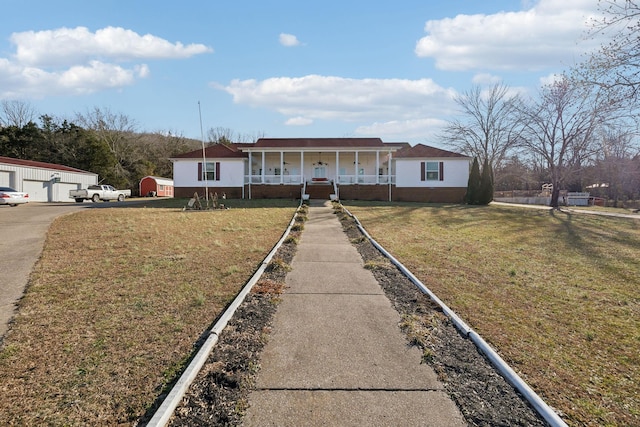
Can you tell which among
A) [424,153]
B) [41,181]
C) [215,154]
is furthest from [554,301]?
[41,181]

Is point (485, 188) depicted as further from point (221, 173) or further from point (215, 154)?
point (215, 154)

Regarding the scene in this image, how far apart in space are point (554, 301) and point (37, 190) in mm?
35161

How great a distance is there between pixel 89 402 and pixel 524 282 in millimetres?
6384

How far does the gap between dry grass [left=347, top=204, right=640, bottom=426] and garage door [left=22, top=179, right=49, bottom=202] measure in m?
28.9

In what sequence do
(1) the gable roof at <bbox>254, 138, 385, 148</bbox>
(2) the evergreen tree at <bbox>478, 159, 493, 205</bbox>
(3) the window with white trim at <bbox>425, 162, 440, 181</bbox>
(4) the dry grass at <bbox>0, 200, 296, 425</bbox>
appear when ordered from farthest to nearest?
(1) the gable roof at <bbox>254, 138, 385, 148</bbox>, (3) the window with white trim at <bbox>425, 162, 440, 181</bbox>, (2) the evergreen tree at <bbox>478, 159, 493, 205</bbox>, (4) the dry grass at <bbox>0, 200, 296, 425</bbox>

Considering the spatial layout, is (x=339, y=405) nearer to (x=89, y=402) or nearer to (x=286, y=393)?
(x=286, y=393)

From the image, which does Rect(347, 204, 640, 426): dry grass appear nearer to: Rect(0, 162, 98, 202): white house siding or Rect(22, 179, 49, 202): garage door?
Rect(0, 162, 98, 202): white house siding

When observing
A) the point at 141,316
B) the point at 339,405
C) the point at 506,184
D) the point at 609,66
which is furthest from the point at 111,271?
the point at 506,184

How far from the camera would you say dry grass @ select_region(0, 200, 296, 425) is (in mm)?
2664

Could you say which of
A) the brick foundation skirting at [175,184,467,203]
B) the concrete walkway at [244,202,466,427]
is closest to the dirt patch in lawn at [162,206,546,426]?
the concrete walkway at [244,202,466,427]

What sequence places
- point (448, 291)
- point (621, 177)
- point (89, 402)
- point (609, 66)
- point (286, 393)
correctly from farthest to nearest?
point (621, 177) → point (609, 66) → point (448, 291) → point (286, 393) → point (89, 402)

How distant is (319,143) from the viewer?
2908cm

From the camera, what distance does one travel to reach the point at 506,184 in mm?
58719

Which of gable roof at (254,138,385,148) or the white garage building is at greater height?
gable roof at (254,138,385,148)
